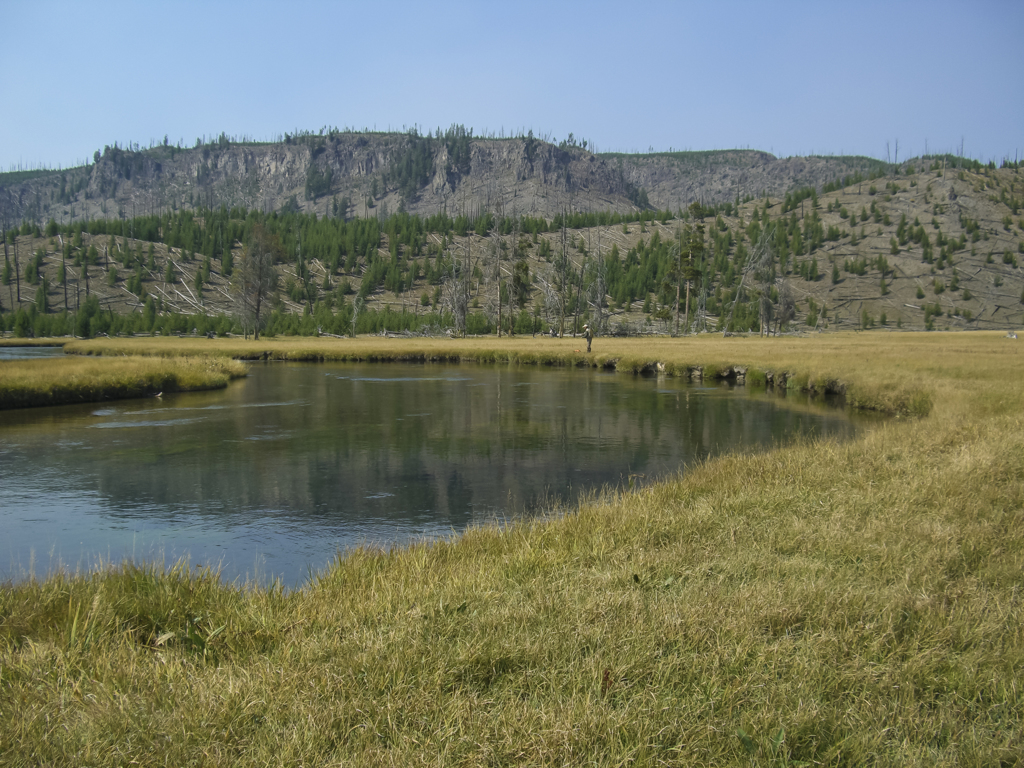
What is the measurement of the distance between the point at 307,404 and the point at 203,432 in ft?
23.3

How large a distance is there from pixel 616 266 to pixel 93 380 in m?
136

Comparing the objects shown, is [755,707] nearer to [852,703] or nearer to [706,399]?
[852,703]

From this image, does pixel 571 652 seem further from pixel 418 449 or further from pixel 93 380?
pixel 93 380

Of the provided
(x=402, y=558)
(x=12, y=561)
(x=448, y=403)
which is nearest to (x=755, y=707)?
(x=402, y=558)

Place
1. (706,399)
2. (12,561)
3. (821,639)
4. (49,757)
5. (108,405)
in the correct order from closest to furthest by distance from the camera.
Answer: (49,757) < (821,639) < (12,561) < (108,405) < (706,399)

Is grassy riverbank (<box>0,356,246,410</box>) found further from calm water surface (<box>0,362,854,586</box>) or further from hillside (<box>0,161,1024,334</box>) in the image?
hillside (<box>0,161,1024,334</box>)

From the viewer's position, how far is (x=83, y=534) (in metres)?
10.5

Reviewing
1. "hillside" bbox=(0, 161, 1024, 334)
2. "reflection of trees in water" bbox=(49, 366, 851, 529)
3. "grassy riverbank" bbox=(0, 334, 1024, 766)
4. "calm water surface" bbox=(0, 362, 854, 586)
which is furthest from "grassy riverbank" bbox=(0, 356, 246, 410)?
"hillside" bbox=(0, 161, 1024, 334)

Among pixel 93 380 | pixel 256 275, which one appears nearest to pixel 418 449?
pixel 93 380

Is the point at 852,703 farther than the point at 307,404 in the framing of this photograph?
No

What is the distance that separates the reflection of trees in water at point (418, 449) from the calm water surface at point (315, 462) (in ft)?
0.20

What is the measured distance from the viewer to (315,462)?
53.2ft

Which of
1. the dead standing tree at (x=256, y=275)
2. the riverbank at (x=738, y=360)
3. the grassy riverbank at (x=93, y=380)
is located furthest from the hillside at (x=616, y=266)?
the grassy riverbank at (x=93, y=380)

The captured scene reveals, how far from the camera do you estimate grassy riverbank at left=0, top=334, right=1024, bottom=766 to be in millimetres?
3326
